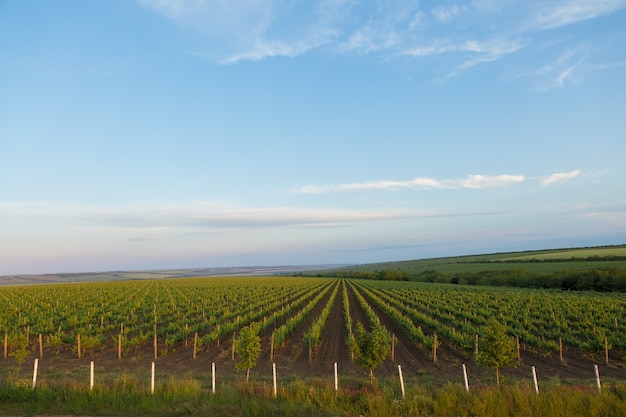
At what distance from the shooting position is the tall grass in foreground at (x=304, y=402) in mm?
9758

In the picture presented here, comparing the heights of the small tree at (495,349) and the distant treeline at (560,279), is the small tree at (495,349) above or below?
above

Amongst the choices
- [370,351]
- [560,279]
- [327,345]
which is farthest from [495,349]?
[560,279]

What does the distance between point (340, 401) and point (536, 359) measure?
15752mm

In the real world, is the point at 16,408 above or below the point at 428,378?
above

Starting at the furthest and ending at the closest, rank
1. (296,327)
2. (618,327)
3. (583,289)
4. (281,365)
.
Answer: (583,289), (296,327), (618,327), (281,365)

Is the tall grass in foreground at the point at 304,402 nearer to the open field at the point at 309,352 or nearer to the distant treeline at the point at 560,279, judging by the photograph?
the open field at the point at 309,352

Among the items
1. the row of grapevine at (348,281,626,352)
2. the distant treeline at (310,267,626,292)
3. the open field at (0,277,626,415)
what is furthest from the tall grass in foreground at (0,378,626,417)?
the distant treeline at (310,267,626,292)

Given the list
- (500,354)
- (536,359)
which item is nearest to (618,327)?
(536,359)

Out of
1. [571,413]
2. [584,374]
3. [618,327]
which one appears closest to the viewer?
[571,413]

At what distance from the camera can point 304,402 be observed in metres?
10.5

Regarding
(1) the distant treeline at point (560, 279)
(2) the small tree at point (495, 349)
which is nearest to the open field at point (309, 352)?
(2) the small tree at point (495, 349)

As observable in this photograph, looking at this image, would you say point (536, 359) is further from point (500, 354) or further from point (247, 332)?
point (247, 332)

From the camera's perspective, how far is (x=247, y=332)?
634 inches

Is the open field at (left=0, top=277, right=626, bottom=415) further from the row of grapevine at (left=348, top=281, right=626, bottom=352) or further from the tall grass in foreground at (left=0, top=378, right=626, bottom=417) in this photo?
the tall grass in foreground at (left=0, top=378, right=626, bottom=417)
